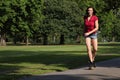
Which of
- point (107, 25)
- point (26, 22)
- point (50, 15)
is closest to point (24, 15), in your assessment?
point (26, 22)

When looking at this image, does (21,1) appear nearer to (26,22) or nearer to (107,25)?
(26,22)

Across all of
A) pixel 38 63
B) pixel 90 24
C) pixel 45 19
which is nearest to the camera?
pixel 90 24

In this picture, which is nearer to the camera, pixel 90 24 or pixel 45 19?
pixel 90 24

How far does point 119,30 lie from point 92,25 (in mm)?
97562

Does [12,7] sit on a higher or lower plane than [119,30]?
higher

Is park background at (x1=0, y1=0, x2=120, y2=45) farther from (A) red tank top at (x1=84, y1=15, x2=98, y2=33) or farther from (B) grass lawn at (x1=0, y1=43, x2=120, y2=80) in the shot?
(A) red tank top at (x1=84, y1=15, x2=98, y2=33)

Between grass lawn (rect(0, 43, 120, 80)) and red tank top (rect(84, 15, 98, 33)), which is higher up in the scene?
red tank top (rect(84, 15, 98, 33))

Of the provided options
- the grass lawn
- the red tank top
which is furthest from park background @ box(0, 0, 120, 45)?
the red tank top

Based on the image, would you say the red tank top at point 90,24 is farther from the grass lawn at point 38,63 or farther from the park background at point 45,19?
the park background at point 45,19

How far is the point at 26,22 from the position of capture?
76688mm

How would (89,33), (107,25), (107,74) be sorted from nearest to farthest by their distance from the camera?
(107,74) → (89,33) → (107,25)

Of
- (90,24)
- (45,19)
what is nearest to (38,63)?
(90,24)

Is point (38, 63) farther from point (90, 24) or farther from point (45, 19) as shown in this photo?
point (45, 19)

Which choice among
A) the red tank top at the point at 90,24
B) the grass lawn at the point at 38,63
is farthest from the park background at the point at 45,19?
the red tank top at the point at 90,24
